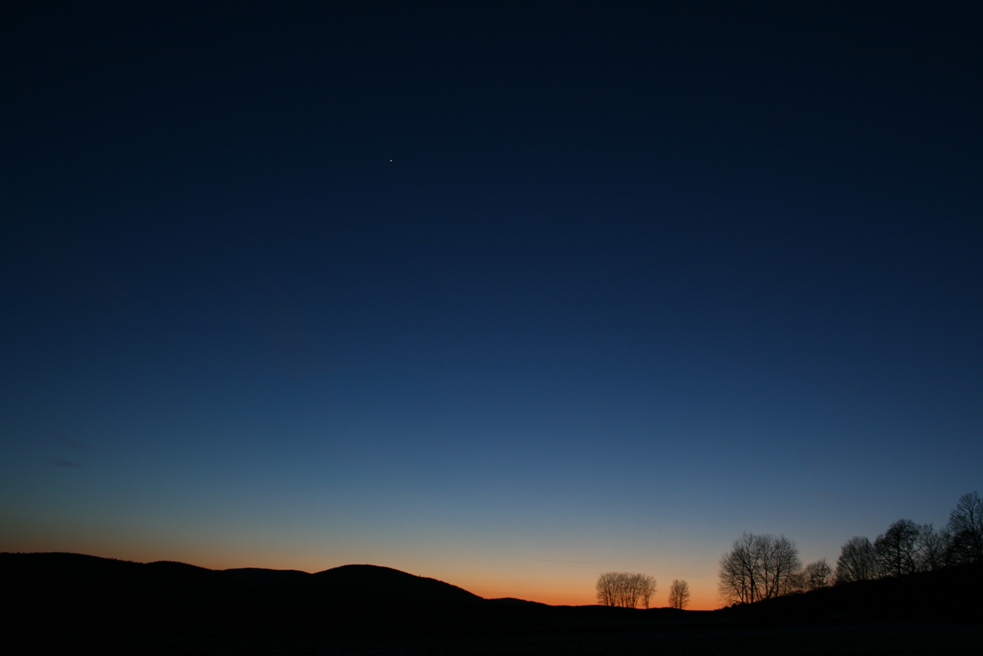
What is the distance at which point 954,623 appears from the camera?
51.5m

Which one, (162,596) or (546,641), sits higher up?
(546,641)

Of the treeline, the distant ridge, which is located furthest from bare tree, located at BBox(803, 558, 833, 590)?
the distant ridge

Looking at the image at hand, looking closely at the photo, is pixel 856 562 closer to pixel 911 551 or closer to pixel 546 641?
pixel 911 551

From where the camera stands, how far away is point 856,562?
118 m

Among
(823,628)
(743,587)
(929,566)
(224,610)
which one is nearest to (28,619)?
(224,610)

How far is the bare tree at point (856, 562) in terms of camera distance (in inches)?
4498

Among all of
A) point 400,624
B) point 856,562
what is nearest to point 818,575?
point 856,562

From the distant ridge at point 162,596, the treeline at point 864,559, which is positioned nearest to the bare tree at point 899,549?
the treeline at point 864,559

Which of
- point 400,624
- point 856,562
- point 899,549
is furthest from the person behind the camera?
point 856,562

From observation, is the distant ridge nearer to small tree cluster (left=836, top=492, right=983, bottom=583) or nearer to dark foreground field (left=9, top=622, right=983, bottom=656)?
dark foreground field (left=9, top=622, right=983, bottom=656)

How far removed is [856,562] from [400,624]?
100707mm

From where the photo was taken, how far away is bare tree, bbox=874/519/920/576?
309ft

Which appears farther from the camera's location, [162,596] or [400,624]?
[162,596]

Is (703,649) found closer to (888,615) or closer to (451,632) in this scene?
(451,632)
